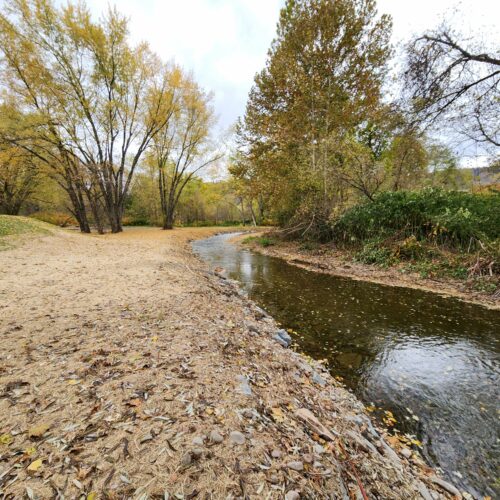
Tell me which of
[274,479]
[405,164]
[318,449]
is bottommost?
[318,449]

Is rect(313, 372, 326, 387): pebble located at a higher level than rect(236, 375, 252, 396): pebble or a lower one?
lower

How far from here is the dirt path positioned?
1419 mm

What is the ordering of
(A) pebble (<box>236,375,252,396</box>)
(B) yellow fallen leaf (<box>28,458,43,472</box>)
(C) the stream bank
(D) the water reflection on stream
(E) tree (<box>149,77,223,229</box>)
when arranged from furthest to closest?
(E) tree (<box>149,77,223,229</box>)
(C) the stream bank
(D) the water reflection on stream
(A) pebble (<box>236,375,252,396</box>)
(B) yellow fallen leaf (<box>28,458,43,472</box>)

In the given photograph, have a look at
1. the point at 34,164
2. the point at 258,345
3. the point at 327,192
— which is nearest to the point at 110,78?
the point at 34,164

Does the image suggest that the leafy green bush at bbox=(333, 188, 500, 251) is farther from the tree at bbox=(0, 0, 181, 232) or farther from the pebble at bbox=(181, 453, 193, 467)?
the tree at bbox=(0, 0, 181, 232)

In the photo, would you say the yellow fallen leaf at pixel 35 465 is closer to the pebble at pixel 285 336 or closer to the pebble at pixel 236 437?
the pebble at pixel 236 437

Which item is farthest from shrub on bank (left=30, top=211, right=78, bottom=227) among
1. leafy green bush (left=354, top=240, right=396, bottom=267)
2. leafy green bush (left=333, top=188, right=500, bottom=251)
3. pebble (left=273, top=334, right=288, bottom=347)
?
pebble (left=273, top=334, right=288, bottom=347)

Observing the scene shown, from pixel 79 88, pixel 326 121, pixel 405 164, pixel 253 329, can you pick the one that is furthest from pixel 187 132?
pixel 253 329

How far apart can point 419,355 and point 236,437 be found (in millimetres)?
3510

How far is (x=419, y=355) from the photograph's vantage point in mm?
3857

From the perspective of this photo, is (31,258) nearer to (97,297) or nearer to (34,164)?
(97,297)

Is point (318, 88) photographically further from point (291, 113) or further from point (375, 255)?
point (375, 255)

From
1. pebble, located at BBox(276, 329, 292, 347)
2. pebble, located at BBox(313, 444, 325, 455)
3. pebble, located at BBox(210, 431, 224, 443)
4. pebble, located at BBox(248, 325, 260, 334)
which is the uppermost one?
pebble, located at BBox(210, 431, 224, 443)

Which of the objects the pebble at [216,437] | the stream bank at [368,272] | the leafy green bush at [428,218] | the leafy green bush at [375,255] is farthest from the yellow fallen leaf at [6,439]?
the leafy green bush at [428,218]
